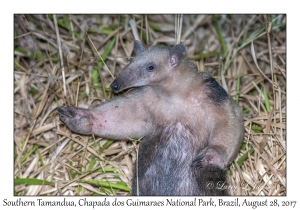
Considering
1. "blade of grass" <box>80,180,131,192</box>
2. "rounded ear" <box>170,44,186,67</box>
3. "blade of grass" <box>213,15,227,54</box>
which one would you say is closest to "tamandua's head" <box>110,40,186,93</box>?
"rounded ear" <box>170,44,186,67</box>

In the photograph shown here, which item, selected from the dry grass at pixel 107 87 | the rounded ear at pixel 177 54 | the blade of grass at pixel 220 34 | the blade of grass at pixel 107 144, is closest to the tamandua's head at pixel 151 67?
the rounded ear at pixel 177 54

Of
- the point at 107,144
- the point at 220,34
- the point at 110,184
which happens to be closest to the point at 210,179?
the point at 110,184

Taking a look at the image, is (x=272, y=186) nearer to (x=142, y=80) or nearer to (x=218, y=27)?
(x=142, y=80)

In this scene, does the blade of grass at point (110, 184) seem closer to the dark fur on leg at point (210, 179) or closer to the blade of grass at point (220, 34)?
the dark fur on leg at point (210, 179)

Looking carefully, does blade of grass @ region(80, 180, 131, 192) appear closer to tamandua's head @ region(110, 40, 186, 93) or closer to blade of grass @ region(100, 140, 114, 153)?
blade of grass @ region(100, 140, 114, 153)

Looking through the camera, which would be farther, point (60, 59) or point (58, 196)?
point (60, 59)
